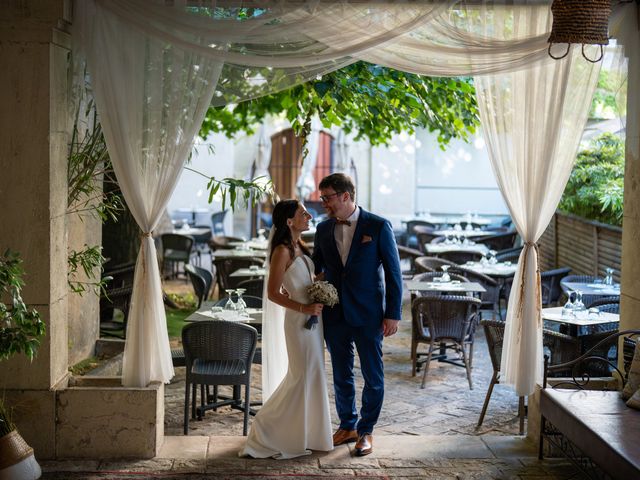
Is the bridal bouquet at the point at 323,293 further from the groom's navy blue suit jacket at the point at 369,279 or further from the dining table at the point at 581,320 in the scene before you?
the dining table at the point at 581,320

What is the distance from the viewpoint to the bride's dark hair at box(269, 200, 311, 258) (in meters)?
5.89

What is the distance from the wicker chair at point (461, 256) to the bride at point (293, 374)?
645cm

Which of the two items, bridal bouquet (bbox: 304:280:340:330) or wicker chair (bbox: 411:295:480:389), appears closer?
bridal bouquet (bbox: 304:280:340:330)

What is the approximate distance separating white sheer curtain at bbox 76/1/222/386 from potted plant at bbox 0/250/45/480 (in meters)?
0.79

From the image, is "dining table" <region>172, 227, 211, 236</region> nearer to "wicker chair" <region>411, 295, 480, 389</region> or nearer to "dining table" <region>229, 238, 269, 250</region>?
"dining table" <region>229, 238, 269, 250</region>

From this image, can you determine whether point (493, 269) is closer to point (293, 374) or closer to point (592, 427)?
point (293, 374)

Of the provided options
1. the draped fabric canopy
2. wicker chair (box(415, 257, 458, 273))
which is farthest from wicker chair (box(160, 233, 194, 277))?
the draped fabric canopy

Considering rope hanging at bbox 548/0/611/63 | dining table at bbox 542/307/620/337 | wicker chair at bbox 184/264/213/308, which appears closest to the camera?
rope hanging at bbox 548/0/611/63

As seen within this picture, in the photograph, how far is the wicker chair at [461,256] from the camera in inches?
477

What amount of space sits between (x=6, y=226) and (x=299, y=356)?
1943 mm

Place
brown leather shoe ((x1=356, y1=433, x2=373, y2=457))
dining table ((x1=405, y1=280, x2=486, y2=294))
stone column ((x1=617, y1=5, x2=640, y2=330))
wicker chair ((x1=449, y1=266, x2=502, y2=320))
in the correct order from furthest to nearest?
wicker chair ((x1=449, y1=266, x2=502, y2=320)) < dining table ((x1=405, y1=280, x2=486, y2=294)) < stone column ((x1=617, y1=5, x2=640, y2=330)) < brown leather shoe ((x1=356, y1=433, x2=373, y2=457))

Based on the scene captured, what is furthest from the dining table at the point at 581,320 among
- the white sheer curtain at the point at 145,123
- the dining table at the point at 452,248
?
the dining table at the point at 452,248

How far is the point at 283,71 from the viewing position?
20.0 feet

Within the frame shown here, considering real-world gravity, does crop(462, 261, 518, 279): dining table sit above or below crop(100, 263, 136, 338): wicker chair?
above
